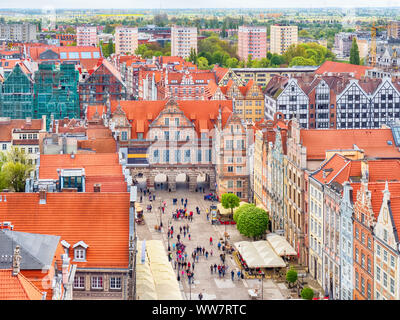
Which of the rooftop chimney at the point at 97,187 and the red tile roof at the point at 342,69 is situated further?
the red tile roof at the point at 342,69

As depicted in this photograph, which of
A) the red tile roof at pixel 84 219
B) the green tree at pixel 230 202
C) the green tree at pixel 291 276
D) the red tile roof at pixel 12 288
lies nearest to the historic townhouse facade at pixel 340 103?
the green tree at pixel 230 202

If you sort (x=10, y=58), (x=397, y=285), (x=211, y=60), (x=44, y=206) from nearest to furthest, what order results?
(x=397, y=285) → (x=44, y=206) → (x=10, y=58) → (x=211, y=60)

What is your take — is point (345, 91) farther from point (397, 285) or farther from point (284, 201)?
point (397, 285)

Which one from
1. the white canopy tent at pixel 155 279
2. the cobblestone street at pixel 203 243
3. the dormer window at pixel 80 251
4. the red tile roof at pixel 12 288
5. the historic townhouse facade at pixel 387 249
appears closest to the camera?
the red tile roof at pixel 12 288

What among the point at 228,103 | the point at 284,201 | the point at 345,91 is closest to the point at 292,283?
the point at 284,201

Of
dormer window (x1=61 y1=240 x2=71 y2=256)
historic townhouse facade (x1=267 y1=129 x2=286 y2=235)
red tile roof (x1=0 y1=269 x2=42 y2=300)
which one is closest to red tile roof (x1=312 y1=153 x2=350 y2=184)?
historic townhouse facade (x1=267 y1=129 x2=286 y2=235)

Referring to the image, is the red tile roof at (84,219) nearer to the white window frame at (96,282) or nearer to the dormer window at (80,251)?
the dormer window at (80,251)

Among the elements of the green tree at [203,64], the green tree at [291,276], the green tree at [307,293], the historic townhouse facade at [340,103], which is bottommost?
the green tree at [307,293]
